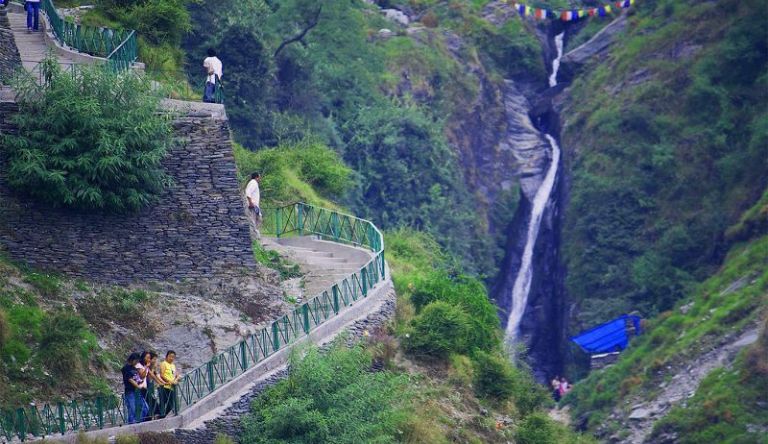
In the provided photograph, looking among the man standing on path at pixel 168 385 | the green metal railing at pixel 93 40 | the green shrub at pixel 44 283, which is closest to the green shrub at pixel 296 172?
the green metal railing at pixel 93 40

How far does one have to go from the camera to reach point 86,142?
37.3 meters

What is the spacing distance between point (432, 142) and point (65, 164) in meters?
31.6

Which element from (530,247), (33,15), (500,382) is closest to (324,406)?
(500,382)

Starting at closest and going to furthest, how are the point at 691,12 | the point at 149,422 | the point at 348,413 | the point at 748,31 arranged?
1. the point at 149,422
2. the point at 348,413
3. the point at 748,31
4. the point at 691,12

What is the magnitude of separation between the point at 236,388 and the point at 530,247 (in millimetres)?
38155

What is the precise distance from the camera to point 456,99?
7519 cm

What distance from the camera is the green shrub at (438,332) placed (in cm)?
4169

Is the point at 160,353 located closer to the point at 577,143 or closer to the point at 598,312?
the point at 598,312

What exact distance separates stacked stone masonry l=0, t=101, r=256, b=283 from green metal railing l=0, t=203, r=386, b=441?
2072mm

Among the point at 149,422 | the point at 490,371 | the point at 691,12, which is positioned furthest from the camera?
the point at 691,12

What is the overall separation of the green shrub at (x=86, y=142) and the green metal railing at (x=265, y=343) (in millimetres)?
3989

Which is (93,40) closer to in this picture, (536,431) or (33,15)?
(33,15)

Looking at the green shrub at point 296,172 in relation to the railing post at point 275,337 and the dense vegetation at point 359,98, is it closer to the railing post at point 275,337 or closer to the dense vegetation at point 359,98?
the dense vegetation at point 359,98

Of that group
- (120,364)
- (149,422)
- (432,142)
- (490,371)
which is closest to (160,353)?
(120,364)
